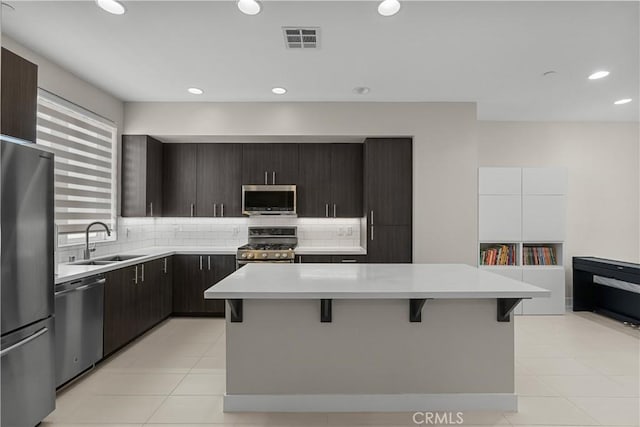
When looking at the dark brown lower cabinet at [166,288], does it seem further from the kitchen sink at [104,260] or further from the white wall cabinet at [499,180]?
the white wall cabinet at [499,180]

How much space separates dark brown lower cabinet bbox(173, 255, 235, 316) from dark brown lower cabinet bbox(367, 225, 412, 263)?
183 cm

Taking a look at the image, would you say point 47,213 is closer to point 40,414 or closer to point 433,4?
point 40,414

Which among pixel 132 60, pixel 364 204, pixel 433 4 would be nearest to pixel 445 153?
pixel 364 204

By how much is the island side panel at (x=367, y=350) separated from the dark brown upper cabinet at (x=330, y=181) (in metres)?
2.63

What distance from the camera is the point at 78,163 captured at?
12.6 feet

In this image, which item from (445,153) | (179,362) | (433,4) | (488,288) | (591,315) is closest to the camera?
(488,288)

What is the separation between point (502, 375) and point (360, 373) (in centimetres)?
98

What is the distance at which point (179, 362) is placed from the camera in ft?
10.9

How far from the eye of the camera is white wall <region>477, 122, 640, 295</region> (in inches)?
217

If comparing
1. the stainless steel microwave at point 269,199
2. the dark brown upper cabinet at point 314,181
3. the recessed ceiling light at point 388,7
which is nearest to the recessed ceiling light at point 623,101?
the dark brown upper cabinet at point 314,181

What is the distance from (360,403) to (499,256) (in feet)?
11.3

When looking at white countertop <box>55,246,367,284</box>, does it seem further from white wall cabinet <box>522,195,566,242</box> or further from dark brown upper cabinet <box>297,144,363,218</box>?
white wall cabinet <box>522,195,566,242</box>

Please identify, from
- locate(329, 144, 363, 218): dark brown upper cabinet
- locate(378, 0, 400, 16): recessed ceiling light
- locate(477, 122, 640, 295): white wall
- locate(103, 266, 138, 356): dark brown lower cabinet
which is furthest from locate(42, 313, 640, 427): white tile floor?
locate(378, 0, 400, 16): recessed ceiling light

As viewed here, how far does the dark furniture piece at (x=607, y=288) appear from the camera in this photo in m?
4.46
